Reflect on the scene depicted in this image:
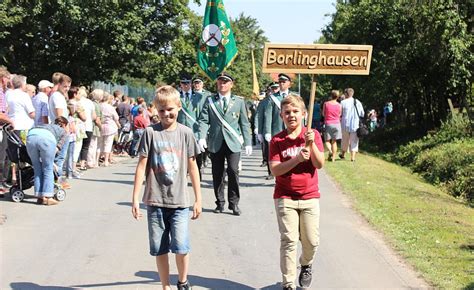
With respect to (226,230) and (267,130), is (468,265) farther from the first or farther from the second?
(267,130)

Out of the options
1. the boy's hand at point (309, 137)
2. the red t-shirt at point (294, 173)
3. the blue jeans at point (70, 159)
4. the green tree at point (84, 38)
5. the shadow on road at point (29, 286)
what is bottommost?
the shadow on road at point (29, 286)

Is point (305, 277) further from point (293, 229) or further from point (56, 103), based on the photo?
point (56, 103)

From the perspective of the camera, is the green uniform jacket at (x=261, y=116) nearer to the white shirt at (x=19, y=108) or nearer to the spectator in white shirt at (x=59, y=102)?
the spectator in white shirt at (x=59, y=102)

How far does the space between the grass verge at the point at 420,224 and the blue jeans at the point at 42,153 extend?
4897 mm

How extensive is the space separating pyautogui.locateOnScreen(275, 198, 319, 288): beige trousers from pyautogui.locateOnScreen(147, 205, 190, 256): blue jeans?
87 centimetres

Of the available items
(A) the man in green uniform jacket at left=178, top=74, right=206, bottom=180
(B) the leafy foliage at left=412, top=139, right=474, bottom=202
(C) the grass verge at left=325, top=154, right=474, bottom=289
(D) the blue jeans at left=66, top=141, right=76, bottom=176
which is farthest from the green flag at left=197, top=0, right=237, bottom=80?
(B) the leafy foliage at left=412, top=139, right=474, bottom=202

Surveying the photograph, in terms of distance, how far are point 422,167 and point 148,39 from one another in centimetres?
1541

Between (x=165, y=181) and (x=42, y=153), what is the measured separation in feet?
16.0

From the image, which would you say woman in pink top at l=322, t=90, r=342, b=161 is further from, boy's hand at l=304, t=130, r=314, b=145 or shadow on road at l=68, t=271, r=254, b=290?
boy's hand at l=304, t=130, r=314, b=145

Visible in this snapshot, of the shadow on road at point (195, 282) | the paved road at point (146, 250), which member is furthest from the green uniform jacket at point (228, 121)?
the shadow on road at point (195, 282)

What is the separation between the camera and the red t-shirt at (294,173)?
5781mm

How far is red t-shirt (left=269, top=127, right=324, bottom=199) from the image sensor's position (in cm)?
578

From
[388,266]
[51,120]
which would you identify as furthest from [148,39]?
[388,266]

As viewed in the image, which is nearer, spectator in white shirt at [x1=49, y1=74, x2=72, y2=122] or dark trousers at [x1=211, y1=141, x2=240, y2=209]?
dark trousers at [x1=211, y1=141, x2=240, y2=209]
